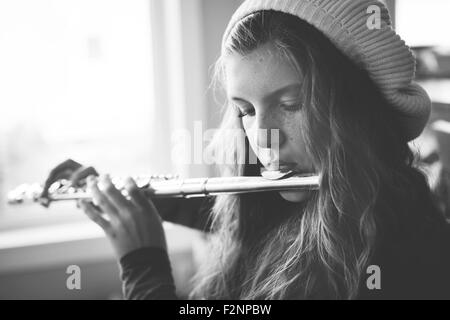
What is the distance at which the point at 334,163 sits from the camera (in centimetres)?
61

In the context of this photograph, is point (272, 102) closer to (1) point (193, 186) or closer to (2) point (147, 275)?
(1) point (193, 186)

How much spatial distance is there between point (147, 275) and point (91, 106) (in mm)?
782

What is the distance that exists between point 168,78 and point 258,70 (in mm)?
617

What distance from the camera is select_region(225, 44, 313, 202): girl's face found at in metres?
0.59

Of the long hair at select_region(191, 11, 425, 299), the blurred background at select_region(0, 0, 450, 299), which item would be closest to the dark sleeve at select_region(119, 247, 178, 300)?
the long hair at select_region(191, 11, 425, 299)

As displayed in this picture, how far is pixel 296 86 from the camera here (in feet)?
1.94

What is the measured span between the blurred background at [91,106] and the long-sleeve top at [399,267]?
547mm

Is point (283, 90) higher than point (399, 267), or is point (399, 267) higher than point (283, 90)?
point (283, 90)

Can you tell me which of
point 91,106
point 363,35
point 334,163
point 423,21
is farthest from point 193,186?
point 91,106

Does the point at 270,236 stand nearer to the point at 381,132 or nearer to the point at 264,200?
the point at 264,200

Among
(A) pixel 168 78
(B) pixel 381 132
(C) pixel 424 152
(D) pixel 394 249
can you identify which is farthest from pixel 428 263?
(A) pixel 168 78

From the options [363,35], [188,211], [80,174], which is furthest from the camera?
[188,211]

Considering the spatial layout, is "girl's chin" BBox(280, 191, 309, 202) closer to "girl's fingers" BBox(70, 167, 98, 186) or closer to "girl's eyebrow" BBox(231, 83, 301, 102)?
"girl's eyebrow" BBox(231, 83, 301, 102)

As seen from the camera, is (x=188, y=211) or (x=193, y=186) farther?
(x=188, y=211)
